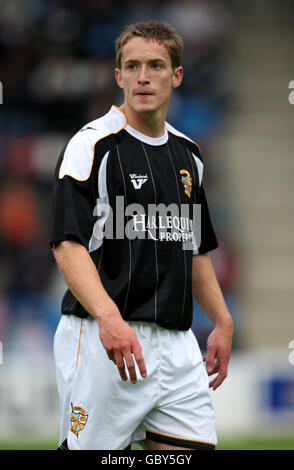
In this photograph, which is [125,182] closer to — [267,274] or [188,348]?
[188,348]

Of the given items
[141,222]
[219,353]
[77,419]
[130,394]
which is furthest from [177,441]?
[141,222]

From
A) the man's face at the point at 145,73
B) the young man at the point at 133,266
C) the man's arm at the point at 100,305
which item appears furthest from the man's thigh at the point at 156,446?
the man's face at the point at 145,73

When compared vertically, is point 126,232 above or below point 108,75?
below

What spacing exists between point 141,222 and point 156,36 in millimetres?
765

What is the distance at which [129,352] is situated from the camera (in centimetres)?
297

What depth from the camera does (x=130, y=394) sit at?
329 centimetres

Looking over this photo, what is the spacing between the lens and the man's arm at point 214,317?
12.2ft

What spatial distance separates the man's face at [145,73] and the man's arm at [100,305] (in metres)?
0.69

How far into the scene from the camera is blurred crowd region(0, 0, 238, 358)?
995 cm

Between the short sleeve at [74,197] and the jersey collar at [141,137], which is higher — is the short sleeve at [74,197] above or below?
below

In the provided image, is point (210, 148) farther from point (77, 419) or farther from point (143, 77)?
point (77, 419)

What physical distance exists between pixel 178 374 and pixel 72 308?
502mm

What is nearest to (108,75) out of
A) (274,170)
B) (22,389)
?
(274,170)

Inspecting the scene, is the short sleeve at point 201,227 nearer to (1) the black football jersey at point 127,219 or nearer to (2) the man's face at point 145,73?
(1) the black football jersey at point 127,219
